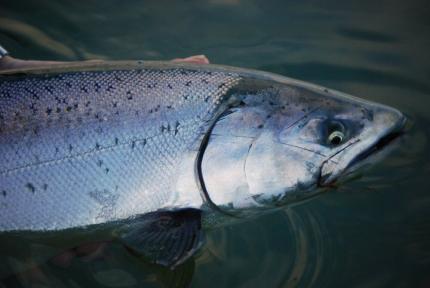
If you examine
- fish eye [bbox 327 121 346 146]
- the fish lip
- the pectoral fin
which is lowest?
the pectoral fin

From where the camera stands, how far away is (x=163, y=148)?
2.05m

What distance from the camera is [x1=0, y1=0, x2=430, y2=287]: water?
8.39 feet

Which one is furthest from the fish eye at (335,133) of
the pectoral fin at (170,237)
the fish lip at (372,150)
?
the pectoral fin at (170,237)

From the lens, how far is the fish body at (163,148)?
1.97m

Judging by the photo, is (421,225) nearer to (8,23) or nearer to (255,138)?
(255,138)

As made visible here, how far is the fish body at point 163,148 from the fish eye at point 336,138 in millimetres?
33

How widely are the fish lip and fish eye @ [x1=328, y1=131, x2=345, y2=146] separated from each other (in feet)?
0.35

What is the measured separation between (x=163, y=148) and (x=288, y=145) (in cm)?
63

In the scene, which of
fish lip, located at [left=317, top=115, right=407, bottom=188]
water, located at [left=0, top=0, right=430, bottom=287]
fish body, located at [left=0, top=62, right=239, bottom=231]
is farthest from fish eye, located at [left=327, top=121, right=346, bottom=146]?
water, located at [left=0, top=0, right=430, bottom=287]

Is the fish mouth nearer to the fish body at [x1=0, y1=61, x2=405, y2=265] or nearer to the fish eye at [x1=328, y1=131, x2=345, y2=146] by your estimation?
the fish body at [x1=0, y1=61, x2=405, y2=265]

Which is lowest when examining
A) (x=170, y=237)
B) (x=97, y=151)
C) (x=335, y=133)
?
(x=170, y=237)

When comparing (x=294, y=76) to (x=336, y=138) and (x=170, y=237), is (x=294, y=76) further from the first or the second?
(x=170, y=237)

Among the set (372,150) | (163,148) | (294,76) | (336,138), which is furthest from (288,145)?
(294,76)

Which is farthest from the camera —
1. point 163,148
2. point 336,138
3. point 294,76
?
point 294,76
